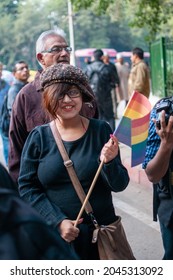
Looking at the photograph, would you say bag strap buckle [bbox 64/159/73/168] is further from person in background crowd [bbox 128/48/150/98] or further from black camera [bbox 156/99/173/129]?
person in background crowd [bbox 128/48/150/98]

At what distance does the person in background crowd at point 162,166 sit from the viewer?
8.39 ft

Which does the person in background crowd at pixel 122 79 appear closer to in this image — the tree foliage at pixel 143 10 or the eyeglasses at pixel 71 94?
the tree foliage at pixel 143 10

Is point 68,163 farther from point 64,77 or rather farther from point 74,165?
point 64,77

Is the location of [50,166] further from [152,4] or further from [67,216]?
[152,4]

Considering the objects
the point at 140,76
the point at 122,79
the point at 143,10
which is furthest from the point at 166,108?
the point at 122,79

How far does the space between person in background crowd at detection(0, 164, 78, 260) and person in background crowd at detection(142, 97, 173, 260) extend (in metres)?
1.34

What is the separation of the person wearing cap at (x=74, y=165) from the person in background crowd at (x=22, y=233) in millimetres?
1220

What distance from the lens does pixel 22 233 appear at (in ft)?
4.09

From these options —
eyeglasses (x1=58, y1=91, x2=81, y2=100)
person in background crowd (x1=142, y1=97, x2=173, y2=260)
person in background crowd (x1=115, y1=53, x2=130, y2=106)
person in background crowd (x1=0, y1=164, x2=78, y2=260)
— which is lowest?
person in background crowd (x1=115, y1=53, x2=130, y2=106)

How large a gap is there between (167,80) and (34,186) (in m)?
9.62

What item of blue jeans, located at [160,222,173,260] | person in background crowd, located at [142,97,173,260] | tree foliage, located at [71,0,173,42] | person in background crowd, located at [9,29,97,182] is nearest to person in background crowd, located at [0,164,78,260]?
person in background crowd, located at [142,97,173,260]

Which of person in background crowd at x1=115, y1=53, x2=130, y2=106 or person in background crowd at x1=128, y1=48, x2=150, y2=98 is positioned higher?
person in background crowd at x1=128, y1=48, x2=150, y2=98

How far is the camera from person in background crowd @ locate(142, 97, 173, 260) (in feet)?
8.39
